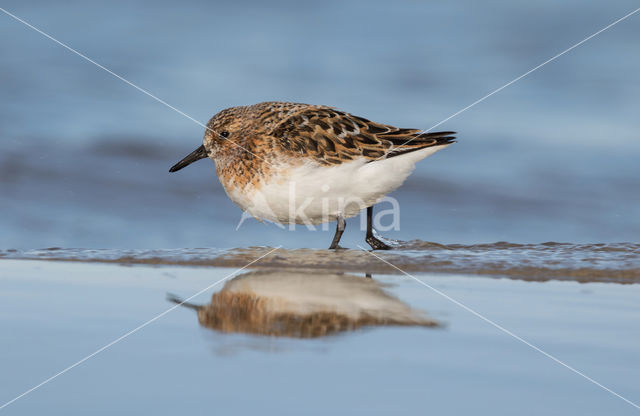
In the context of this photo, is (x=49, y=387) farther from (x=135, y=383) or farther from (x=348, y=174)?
(x=348, y=174)

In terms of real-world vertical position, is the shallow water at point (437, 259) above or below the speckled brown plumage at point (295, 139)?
below

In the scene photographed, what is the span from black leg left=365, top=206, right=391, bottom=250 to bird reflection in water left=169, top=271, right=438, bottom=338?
75.1 inches

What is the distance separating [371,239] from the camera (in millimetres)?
6719

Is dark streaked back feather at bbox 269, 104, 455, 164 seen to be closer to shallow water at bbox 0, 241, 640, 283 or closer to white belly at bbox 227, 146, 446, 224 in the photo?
white belly at bbox 227, 146, 446, 224

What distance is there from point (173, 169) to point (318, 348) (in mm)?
4957

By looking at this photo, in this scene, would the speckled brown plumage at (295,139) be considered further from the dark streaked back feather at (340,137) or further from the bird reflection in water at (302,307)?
the bird reflection in water at (302,307)

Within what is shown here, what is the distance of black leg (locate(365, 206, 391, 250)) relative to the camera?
6.67 m

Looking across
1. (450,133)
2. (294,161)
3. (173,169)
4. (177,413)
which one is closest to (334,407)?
(177,413)

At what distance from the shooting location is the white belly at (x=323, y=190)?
231 inches

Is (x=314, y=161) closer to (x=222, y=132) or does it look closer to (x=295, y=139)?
(x=295, y=139)

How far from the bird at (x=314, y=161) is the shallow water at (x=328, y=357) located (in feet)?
5.63

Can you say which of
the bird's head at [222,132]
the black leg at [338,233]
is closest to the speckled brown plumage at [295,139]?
the bird's head at [222,132]

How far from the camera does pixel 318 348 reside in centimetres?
284

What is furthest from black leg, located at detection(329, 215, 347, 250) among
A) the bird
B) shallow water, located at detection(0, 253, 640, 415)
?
shallow water, located at detection(0, 253, 640, 415)
